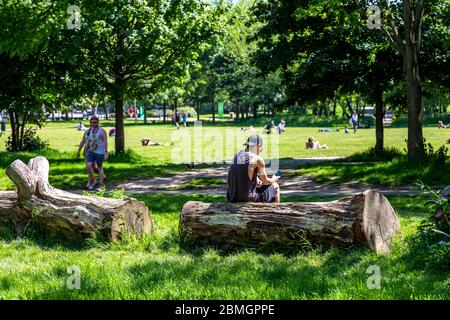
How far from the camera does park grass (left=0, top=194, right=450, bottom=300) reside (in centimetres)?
513

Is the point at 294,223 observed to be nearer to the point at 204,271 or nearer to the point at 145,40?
the point at 204,271

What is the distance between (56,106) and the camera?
961 inches

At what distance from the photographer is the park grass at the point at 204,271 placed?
5129 millimetres

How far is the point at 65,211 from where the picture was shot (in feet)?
25.5

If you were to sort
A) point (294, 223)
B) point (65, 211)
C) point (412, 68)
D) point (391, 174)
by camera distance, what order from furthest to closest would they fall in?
point (412, 68), point (391, 174), point (65, 211), point (294, 223)

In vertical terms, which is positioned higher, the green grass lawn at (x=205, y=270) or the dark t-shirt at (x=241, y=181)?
the dark t-shirt at (x=241, y=181)

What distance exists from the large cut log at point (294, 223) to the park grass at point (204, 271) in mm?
153

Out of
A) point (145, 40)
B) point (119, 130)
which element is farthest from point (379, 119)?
point (119, 130)

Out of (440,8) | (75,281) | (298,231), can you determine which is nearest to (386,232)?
(298,231)

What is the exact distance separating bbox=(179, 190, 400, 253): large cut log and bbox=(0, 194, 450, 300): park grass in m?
0.15

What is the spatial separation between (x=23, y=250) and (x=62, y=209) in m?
0.72

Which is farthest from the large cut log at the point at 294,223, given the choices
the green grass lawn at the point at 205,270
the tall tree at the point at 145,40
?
the tall tree at the point at 145,40

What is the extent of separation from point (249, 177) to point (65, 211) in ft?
7.90

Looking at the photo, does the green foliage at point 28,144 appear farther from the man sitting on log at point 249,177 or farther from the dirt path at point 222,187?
the man sitting on log at point 249,177
